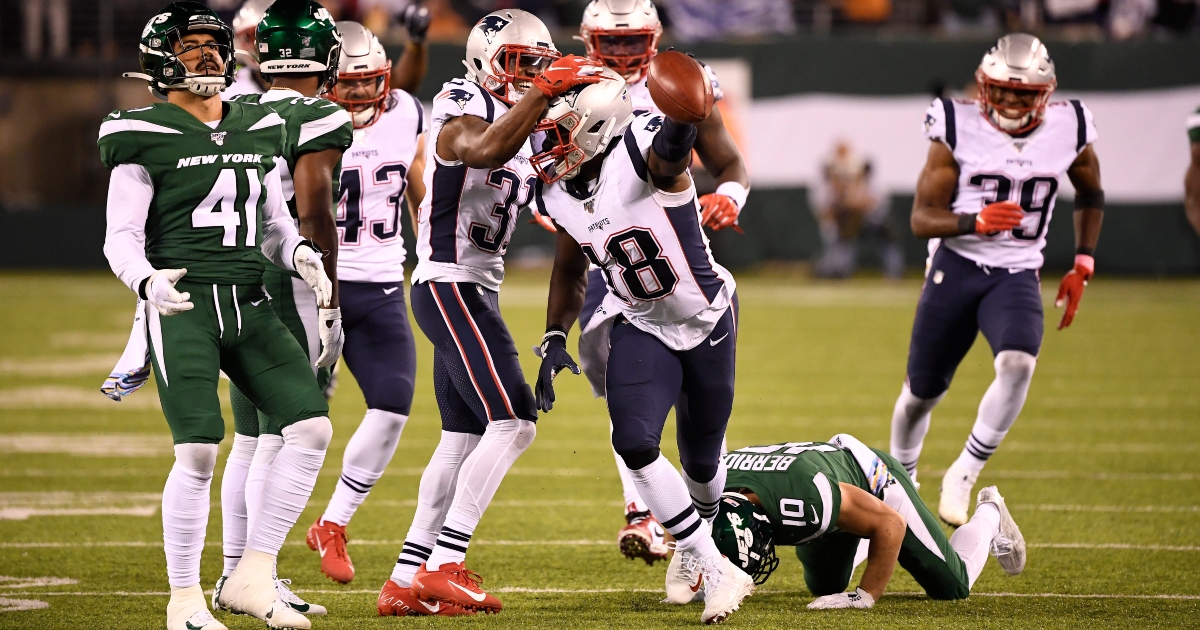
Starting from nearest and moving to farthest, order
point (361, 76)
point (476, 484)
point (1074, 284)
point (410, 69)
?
1. point (476, 484)
2. point (361, 76)
3. point (1074, 284)
4. point (410, 69)

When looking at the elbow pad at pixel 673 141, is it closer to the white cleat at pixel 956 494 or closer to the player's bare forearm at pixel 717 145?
the player's bare forearm at pixel 717 145

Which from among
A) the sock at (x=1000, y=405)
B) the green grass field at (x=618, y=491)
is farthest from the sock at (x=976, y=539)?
the sock at (x=1000, y=405)

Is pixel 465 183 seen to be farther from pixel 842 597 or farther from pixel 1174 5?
pixel 1174 5

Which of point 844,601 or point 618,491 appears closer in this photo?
point 844,601

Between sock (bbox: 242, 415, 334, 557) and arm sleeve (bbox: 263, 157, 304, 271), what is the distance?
0.46 metres

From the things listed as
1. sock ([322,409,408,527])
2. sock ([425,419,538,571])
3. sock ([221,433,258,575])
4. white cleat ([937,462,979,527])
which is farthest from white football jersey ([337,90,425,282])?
white cleat ([937,462,979,527])

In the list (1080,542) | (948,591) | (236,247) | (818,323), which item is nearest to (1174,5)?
(818,323)

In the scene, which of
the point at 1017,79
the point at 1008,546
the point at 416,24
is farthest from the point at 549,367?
the point at 1017,79

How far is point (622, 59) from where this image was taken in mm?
5445

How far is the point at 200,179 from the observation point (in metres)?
3.71

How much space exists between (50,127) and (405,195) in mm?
13017

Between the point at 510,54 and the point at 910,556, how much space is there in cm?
192

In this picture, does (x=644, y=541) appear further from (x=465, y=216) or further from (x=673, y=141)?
(x=673, y=141)

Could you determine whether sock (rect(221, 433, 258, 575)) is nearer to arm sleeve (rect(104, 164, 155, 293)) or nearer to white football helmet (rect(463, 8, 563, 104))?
arm sleeve (rect(104, 164, 155, 293))
